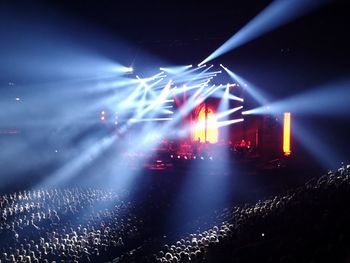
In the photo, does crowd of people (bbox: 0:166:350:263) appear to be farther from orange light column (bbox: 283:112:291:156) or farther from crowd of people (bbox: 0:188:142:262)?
orange light column (bbox: 283:112:291:156)

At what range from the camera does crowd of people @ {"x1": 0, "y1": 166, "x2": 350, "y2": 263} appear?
5.93 meters

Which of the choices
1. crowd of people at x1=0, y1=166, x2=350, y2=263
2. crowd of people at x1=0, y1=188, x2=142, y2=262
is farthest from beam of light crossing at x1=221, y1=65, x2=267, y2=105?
crowd of people at x1=0, y1=166, x2=350, y2=263

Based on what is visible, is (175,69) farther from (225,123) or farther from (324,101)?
(324,101)

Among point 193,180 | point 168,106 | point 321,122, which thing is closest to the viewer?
point 193,180

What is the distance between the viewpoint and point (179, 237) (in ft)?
29.2

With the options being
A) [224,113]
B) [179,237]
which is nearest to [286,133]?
[224,113]

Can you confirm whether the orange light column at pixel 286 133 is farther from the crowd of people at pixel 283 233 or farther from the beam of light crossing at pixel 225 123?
the crowd of people at pixel 283 233

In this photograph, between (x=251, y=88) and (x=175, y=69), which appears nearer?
(x=175, y=69)

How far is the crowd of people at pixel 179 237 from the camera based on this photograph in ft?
19.5

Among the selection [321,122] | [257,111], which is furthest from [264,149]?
[321,122]

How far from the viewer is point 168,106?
999 inches

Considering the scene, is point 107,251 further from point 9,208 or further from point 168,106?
point 168,106

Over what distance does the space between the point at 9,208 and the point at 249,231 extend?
25.1 feet

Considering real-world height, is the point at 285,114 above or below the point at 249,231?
above
